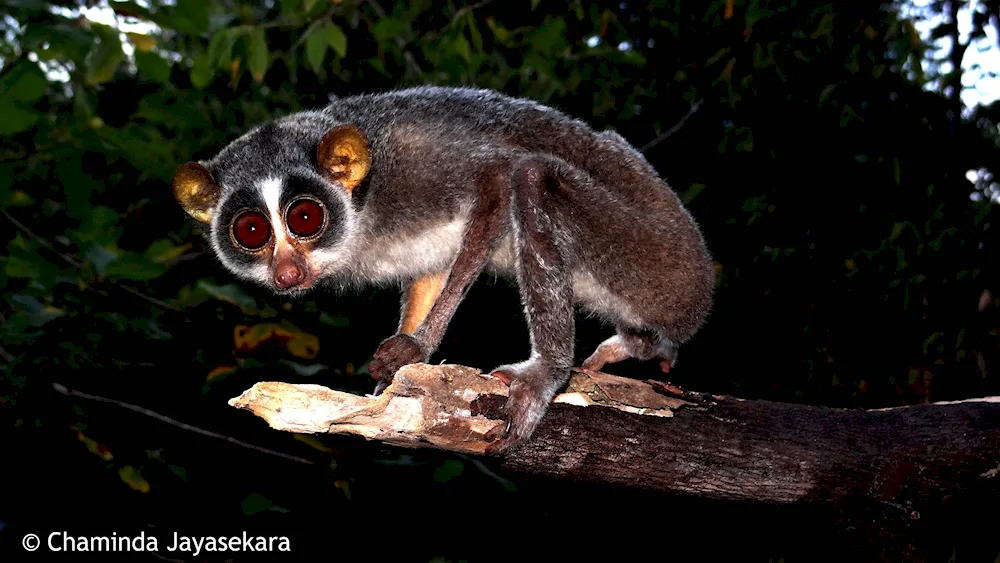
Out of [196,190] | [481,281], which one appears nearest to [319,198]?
[196,190]

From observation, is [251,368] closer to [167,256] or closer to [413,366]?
[167,256]

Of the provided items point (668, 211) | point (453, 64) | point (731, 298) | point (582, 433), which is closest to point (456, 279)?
point (582, 433)

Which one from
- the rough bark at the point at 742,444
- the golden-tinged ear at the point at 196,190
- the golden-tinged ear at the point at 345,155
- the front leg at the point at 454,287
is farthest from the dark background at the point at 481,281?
the golden-tinged ear at the point at 345,155

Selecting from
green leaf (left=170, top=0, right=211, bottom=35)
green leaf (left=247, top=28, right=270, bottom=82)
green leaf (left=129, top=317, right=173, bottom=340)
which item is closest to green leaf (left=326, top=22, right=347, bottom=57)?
green leaf (left=247, top=28, right=270, bottom=82)

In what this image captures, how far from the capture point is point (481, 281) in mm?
3963

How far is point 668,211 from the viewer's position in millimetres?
3213

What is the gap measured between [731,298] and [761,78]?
1.68 metres

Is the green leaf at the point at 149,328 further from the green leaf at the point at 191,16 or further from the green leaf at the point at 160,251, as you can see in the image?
the green leaf at the point at 191,16

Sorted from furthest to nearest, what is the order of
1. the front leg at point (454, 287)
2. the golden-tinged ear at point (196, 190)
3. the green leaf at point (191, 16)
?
the green leaf at point (191, 16) → the golden-tinged ear at point (196, 190) → the front leg at point (454, 287)

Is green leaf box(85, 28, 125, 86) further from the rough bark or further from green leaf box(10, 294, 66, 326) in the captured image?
the rough bark

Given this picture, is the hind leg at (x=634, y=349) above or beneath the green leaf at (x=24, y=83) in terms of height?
beneath

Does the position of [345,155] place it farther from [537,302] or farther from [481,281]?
[481,281]

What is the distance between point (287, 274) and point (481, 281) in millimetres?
1352

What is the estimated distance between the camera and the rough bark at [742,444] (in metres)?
2.41
